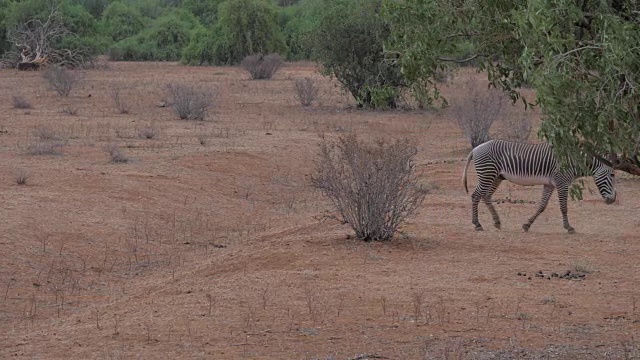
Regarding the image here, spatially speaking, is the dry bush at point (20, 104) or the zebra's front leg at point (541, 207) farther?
the dry bush at point (20, 104)

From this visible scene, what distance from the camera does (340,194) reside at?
12641 millimetres

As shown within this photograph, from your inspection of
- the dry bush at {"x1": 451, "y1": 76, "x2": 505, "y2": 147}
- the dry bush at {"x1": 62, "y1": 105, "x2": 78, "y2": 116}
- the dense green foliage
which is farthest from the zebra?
the dry bush at {"x1": 62, "y1": 105, "x2": 78, "y2": 116}

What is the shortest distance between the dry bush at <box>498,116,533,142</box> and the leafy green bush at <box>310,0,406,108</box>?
6264 mm

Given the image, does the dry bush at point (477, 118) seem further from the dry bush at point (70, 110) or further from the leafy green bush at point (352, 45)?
the dry bush at point (70, 110)

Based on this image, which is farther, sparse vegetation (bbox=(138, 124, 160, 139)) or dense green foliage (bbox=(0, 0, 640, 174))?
sparse vegetation (bbox=(138, 124, 160, 139))

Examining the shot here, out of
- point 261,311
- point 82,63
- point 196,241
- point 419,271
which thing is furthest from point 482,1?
point 82,63

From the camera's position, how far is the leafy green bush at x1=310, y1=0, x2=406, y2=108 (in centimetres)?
2966

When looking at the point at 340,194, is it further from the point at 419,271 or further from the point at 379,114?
the point at 379,114

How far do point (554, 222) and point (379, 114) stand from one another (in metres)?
14.5

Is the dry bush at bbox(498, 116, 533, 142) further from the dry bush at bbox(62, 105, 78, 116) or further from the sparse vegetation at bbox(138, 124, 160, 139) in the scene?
the dry bush at bbox(62, 105, 78, 116)

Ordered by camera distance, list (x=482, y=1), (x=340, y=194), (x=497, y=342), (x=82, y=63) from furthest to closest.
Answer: (x=82, y=63) → (x=340, y=194) → (x=497, y=342) → (x=482, y=1)

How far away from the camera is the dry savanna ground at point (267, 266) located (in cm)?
857

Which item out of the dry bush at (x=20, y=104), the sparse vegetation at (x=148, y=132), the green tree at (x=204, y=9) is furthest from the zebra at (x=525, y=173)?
the green tree at (x=204, y=9)

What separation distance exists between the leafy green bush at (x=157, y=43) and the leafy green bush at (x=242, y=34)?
7.30 meters
